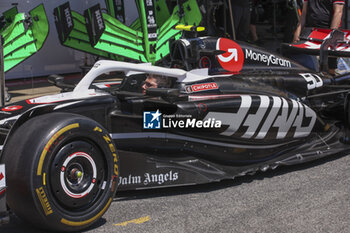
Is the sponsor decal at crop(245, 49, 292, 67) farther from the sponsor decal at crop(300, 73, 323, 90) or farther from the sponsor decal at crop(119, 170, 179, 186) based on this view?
the sponsor decal at crop(119, 170, 179, 186)

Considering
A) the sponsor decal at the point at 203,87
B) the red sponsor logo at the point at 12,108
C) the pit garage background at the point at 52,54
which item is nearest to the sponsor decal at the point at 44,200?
the red sponsor logo at the point at 12,108

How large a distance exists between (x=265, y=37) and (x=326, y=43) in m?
8.58

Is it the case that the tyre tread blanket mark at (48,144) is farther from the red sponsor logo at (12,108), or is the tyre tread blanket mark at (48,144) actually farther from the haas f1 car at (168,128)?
the red sponsor logo at (12,108)

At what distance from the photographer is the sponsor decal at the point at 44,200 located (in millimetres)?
3551

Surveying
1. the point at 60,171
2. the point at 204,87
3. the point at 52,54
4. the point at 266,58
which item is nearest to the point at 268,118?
the point at 204,87

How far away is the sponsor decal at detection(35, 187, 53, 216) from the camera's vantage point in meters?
3.55

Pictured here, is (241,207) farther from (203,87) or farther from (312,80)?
(312,80)

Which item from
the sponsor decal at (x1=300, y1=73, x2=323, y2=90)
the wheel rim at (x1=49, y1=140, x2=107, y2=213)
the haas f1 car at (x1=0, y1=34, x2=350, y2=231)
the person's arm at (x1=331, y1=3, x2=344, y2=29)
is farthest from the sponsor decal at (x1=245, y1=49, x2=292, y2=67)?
the wheel rim at (x1=49, y1=140, x2=107, y2=213)

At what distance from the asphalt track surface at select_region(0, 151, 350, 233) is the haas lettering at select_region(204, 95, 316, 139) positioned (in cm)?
43

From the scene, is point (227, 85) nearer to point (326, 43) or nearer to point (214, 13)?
point (326, 43)

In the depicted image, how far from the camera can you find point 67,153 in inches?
150

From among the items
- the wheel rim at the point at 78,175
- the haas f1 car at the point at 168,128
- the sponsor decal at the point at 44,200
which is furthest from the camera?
the wheel rim at the point at 78,175

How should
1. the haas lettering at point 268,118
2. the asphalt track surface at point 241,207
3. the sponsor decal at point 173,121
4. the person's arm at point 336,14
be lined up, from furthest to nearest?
the person's arm at point 336,14 → the haas lettering at point 268,118 → the sponsor decal at point 173,121 → the asphalt track surface at point 241,207

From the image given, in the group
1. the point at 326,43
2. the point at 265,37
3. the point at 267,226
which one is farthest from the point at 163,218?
the point at 265,37
